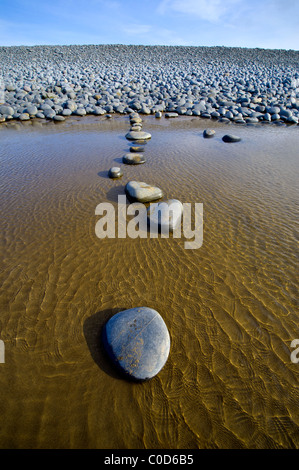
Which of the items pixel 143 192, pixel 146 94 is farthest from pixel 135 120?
pixel 143 192

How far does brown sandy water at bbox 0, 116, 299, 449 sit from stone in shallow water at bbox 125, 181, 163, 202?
436mm

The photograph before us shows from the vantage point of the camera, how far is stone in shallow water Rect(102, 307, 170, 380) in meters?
2.18

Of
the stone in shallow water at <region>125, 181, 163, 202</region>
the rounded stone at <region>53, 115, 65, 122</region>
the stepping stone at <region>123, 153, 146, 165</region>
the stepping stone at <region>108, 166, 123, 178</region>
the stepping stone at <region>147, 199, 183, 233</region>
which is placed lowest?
the stepping stone at <region>147, 199, 183, 233</region>

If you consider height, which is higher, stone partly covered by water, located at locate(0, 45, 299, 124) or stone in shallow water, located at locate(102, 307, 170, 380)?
stone partly covered by water, located at locate(0, 45, 299, 124)

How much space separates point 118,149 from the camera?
7.86 metres

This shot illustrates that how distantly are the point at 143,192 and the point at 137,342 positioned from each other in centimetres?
329

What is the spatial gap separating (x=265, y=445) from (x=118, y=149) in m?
7.96

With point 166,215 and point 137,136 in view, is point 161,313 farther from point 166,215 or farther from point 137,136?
point 137,136

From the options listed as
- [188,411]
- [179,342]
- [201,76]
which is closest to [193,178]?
[179,342]

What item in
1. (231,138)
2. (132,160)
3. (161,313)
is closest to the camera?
(161,313)

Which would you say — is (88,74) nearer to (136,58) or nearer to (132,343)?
(136,58)

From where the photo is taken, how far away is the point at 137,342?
230cm

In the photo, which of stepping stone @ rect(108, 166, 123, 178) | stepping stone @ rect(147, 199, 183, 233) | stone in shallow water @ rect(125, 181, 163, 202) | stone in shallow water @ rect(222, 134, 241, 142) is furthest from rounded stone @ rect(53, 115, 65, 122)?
stepping stone @ rect(147, 199, 183, 233)

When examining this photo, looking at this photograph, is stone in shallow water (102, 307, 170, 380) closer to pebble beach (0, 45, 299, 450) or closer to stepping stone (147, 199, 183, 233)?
pebble beach (0, 45, 299, 450)
